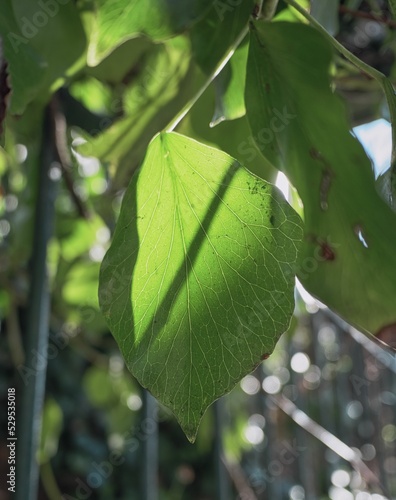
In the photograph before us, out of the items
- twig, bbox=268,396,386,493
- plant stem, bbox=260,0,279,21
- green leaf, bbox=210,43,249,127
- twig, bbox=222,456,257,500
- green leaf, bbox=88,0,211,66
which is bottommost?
twig, bbox=222,456,257,500

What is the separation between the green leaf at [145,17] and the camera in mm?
230

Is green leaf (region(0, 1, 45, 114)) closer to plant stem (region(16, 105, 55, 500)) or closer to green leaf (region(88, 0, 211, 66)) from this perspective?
green leaf (region(88, 0, 211, 66))

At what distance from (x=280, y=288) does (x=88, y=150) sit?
200 mm

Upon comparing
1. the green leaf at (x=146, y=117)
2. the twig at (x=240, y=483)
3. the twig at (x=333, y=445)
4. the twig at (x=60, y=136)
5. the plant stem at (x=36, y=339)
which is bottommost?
the twig at (x=240, y=483)

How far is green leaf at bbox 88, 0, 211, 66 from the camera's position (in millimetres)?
230

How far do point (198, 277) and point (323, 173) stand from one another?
7 centimetres

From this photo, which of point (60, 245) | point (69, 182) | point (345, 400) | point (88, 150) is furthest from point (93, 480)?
point (88, 150)

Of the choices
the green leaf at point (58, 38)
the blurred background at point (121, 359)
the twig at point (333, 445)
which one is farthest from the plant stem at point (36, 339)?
the twig at point (333, 445)

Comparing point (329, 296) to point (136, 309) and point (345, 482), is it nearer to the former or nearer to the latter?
point (136, 309)

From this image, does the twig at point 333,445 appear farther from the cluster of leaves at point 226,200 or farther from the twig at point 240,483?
the cluster of leaves at point 226,200

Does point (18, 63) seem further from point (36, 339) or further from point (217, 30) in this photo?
point (36, 339)

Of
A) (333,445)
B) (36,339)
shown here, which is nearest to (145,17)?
(36,339)

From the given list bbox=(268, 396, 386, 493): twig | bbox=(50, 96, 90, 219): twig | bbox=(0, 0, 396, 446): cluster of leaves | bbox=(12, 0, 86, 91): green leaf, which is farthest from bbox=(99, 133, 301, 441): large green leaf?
bbox=(268, 396, 386, 493): twig

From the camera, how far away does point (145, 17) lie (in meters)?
0.23
